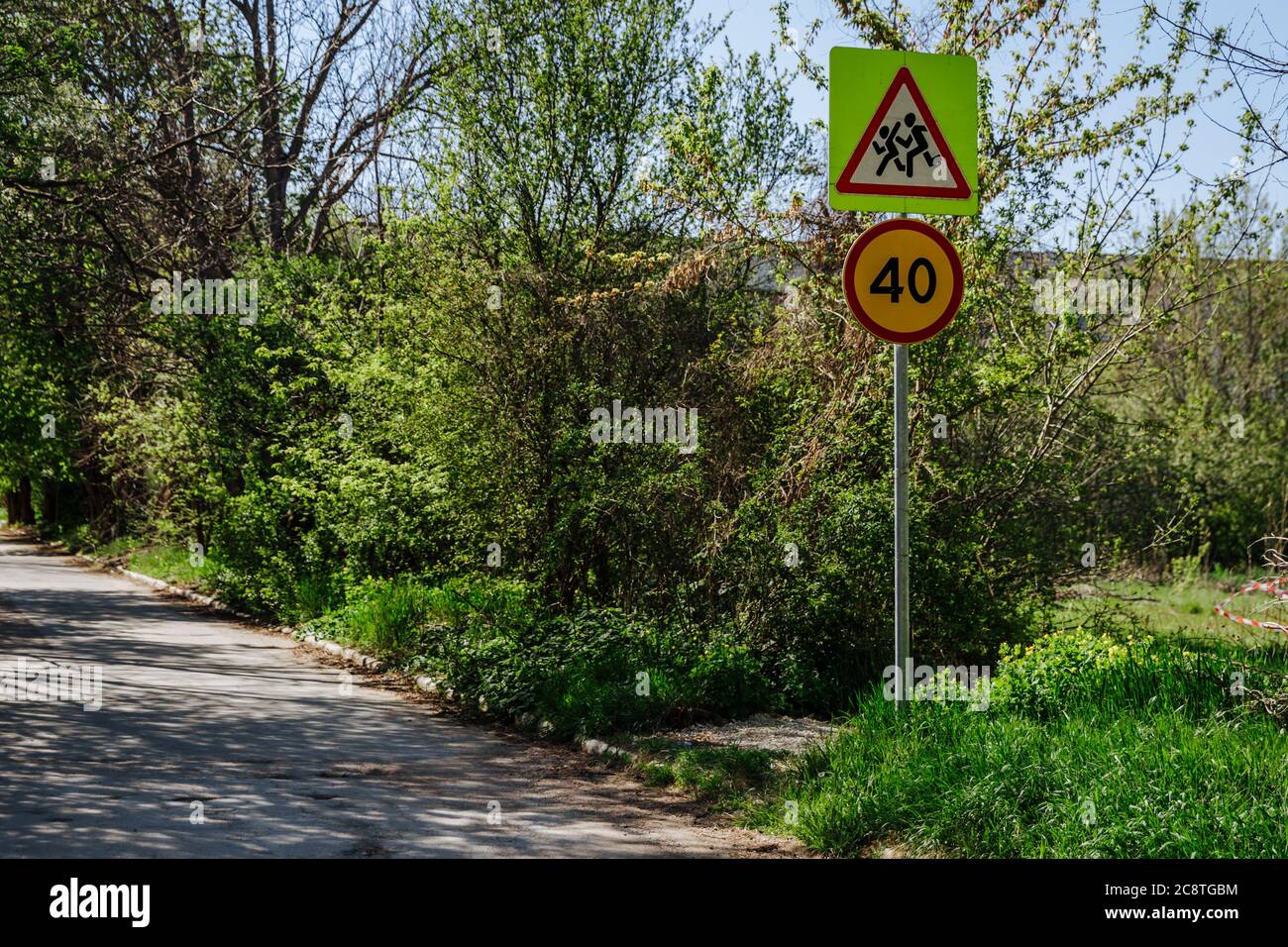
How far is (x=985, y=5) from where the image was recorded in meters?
11.4

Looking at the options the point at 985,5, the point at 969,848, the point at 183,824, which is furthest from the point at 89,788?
the point at 985,5

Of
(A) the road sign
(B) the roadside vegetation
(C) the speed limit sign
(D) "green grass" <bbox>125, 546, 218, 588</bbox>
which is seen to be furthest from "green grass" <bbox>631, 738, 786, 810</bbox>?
(D) "green grass" <bbox>125, 546, 218, 588</bbox>

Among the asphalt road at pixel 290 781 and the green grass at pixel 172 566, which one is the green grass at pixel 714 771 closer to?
the asphalt road at pixel 290 781

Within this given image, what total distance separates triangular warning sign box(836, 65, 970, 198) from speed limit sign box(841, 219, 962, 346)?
24cm

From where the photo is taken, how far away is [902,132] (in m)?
7.00

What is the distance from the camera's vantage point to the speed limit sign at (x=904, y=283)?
273 inches

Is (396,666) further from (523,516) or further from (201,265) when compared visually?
(201,265)

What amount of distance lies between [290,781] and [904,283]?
5.11 m

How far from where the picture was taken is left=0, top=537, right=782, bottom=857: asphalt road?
652 cm

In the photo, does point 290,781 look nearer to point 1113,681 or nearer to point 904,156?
point 1113,681

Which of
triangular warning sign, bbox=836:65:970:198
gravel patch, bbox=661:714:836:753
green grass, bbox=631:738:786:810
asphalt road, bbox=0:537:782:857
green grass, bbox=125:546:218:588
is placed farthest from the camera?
green grass, bbox=125:546:218:588

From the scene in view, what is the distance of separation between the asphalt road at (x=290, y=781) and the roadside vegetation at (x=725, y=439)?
26.0 inches

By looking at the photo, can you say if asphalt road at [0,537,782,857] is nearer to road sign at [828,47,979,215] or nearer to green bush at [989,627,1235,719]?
green bush at [989,627,1235,719]

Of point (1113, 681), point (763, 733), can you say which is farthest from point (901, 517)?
point (763, 733)
